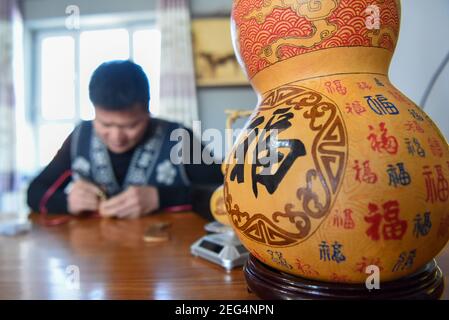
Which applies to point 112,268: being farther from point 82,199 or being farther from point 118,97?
point 118,97

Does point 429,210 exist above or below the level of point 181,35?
below

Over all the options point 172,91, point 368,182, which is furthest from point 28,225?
point 172,91

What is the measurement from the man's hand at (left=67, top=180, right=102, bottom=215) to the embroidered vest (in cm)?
22

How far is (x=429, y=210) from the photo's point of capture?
31 centimetres

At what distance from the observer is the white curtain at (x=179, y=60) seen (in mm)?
3076

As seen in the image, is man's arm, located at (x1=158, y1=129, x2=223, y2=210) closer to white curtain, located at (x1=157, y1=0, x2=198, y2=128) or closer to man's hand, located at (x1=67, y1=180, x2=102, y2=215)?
man's hand, located at (x1=67, y1=180, x2=102, y2=215)

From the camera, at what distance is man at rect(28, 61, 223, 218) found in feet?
3.54

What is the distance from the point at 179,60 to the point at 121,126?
2.02 metres

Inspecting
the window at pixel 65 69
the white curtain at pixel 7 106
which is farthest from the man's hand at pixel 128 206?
the white curtain at pixel 7 106

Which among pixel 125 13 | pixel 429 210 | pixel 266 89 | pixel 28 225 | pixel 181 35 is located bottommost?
pixel 28 225

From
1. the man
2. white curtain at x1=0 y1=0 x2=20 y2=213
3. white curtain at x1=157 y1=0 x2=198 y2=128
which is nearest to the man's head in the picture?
the man

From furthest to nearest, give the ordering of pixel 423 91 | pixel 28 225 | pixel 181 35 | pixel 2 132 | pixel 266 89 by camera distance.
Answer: pixel 2 132
pixel 181 35
pixel 28 225
pixel 423 91
pixel 266 89
